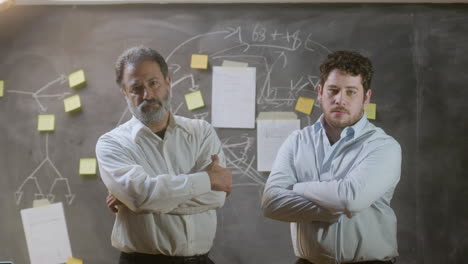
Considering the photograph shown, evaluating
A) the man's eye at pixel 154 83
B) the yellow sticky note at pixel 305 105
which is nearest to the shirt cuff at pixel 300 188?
the yellow sticky note at pixel 305 105

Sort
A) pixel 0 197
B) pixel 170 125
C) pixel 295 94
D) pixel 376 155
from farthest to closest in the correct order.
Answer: pixel 0 197 → pixel 295 94 → pixel 170 125 → pixel 376 155

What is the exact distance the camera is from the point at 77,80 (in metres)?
2.96

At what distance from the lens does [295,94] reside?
2.80m

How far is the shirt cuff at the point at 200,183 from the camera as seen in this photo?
2.38 m

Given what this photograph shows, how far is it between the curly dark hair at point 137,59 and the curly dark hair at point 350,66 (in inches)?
32.7

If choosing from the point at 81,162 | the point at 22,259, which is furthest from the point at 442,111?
the point at 22,259

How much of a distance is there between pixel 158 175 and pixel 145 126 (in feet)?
0.92

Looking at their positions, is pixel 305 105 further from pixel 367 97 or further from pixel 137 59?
pixel 137 59

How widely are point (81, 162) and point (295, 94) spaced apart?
51.2 inches

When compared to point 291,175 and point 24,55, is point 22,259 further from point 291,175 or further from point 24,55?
point 291,175

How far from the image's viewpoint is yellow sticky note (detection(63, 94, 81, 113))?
2.95 metres

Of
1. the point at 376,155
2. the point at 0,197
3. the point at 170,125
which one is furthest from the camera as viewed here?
the point at 0,197

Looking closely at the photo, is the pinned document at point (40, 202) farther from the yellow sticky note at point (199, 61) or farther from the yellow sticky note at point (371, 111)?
the yellow sticky note at point (371, 111)

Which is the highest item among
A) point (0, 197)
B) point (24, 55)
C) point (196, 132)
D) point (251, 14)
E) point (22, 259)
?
point (251, 14)
